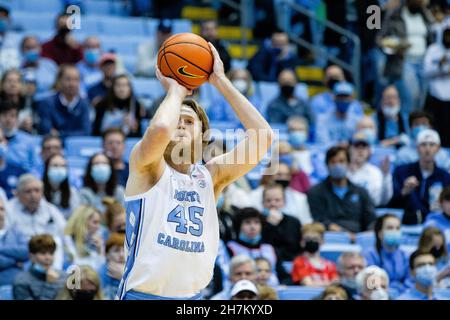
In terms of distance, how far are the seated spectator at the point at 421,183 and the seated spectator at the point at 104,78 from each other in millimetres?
3611

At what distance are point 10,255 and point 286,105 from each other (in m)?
5.10

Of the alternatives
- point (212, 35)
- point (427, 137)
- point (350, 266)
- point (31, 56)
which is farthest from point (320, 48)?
point (350, 266)

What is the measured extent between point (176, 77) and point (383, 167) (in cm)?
726

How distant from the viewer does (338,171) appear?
1255 cm

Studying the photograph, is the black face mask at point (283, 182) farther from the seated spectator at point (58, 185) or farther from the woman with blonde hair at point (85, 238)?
the woman with blonde hair at point (85, 238)

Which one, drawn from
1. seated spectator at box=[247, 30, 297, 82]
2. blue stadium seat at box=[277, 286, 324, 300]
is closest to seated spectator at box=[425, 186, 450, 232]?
blue stadium seat at box=[277, 286, 324, 300]

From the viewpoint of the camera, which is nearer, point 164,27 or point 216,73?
point 216,73

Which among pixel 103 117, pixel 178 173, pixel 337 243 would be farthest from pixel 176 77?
pixel 103 117

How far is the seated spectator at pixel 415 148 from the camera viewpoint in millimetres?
13617

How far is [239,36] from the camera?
56.4 feet

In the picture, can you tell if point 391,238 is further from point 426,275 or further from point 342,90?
point 342,90

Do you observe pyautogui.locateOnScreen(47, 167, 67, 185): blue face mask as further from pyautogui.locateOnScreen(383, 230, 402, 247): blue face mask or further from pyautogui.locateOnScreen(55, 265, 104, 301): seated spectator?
pyautogui.locateOnScreen(383, 230, 402, 247): blue face mask

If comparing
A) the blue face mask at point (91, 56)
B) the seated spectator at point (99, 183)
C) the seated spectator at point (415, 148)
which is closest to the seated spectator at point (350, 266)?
the seated spectator at point (99, 183)

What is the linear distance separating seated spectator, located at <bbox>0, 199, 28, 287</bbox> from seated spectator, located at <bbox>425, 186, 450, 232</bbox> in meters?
4.16
